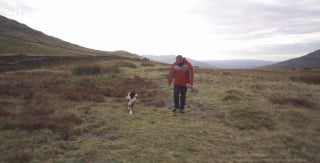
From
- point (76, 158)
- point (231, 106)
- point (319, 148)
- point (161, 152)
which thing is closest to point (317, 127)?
point (319, 148)

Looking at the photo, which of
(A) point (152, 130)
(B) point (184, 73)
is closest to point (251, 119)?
(B) point (184, 73)

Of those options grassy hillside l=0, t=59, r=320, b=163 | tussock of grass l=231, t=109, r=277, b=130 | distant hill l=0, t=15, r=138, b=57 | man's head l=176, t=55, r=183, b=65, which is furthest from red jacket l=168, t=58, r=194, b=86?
distant hill l=0, t=15, r=138, b=57

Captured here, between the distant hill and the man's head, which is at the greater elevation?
the distant hill

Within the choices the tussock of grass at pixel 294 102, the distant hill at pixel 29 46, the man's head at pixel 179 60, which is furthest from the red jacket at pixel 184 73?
the distant hill at pixel 29 46

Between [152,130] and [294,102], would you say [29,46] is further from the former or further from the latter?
[294,102]

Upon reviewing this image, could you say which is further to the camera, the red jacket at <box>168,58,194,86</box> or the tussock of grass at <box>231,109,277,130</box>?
the red jacket at <box>168,58,194,86</box>

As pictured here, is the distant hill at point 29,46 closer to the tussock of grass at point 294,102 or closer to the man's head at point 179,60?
the man's head at point 179,60

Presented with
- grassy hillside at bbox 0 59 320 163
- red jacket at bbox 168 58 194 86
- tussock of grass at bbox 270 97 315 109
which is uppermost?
red jacket at bbox 168 58 194 86

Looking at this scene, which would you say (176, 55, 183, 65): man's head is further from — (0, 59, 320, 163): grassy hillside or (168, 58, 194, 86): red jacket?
(0, 59, 320, 163): grassy hillside

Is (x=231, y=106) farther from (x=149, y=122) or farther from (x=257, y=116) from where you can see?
(x=149, y=122)

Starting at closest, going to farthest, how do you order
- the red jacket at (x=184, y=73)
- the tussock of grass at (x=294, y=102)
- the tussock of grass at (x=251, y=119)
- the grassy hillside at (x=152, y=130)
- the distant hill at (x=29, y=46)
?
1. the grassy hillside at (x=152, y=130)
2. the tussock of grass at (x=251, y=119)
3. the red jacket at (x=184, y=73)
4. the tussock of grass at (x=294, y=102)
5. the distant hill at (x=29, y=46)

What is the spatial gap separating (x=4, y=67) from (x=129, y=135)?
26173 mm

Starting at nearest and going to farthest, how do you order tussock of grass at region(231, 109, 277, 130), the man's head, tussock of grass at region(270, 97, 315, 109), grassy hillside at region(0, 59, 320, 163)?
grassy hillside at region(0, 59, 320, 163) < tussock of grass at region(231, 109, 277, 130) < the man's head < tussock of grass at region(270, 97, 315, 109)

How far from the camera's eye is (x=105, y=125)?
296 inches
